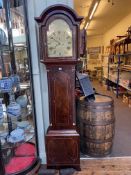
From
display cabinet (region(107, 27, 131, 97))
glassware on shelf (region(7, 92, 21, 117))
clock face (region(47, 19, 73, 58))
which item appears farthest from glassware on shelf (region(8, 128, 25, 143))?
display cabinet (region(107, 27, 131, 97))

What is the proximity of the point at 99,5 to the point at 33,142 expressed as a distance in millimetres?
4633

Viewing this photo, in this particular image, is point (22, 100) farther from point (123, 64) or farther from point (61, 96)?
point (123, 64)

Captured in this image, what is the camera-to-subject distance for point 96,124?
2285 mm

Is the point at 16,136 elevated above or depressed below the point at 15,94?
below

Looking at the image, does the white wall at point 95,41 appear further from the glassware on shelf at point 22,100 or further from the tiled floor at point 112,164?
the glassware on shelf at point 22,100

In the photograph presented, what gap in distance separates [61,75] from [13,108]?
2.07 feet

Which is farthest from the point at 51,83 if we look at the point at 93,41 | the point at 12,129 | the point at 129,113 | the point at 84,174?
the point at 93,41

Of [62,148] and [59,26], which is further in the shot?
[62,148]

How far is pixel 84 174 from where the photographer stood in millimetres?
2098

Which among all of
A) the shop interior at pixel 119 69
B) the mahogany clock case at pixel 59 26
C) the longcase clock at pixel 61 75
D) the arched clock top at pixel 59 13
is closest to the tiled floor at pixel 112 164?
the shop interior at pixel 119 69

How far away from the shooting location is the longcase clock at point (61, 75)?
5.79 feet

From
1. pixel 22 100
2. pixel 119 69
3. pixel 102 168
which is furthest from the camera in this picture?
pixel 119 69

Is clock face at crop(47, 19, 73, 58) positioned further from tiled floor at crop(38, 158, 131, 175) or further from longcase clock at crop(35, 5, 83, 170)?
tiled floor at crop(38, 158, 131, 175)

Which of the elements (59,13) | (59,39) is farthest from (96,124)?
(59,13)
